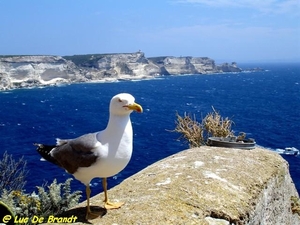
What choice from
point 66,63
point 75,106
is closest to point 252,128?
point 75,106

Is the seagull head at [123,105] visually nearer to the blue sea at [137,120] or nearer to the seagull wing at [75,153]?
the seagull wing at [75,153]

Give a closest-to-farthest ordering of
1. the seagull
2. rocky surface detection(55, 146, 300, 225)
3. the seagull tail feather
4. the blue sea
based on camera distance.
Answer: the seagull, the seagull tail feather, rocky surface detection(55, 146, 300, 225), the blue sea

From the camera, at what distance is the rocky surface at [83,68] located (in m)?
118

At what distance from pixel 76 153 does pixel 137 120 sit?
60512 millimetres

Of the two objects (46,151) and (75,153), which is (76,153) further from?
(46,151)

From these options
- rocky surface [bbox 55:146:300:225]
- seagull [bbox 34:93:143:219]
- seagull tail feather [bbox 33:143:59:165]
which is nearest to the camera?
seagull [bbox 34:93:143:219]

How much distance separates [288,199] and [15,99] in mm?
92400

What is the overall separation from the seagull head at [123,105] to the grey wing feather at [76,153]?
0.56 m

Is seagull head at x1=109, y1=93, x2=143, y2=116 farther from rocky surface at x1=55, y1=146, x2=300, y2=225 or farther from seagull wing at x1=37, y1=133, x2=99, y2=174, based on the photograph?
rocky surface at x1=55, y1=146, x2=300, y2=225

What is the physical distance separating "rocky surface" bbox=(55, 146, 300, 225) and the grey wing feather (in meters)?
0.97

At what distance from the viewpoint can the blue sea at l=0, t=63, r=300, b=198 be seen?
38281 mm

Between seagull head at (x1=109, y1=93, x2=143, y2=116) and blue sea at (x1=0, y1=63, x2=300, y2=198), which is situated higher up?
seagull head at (x1=109, y1=93, x2=143, y2=116)

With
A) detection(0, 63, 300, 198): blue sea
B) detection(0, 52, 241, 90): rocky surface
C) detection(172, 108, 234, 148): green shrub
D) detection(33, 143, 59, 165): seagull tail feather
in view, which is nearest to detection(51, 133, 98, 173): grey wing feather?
detection(33, 143, 59, 165): seagull tail feather

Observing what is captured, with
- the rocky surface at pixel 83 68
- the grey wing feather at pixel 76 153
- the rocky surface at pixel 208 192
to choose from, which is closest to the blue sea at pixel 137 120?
the rocky surface at pixel 208 192
